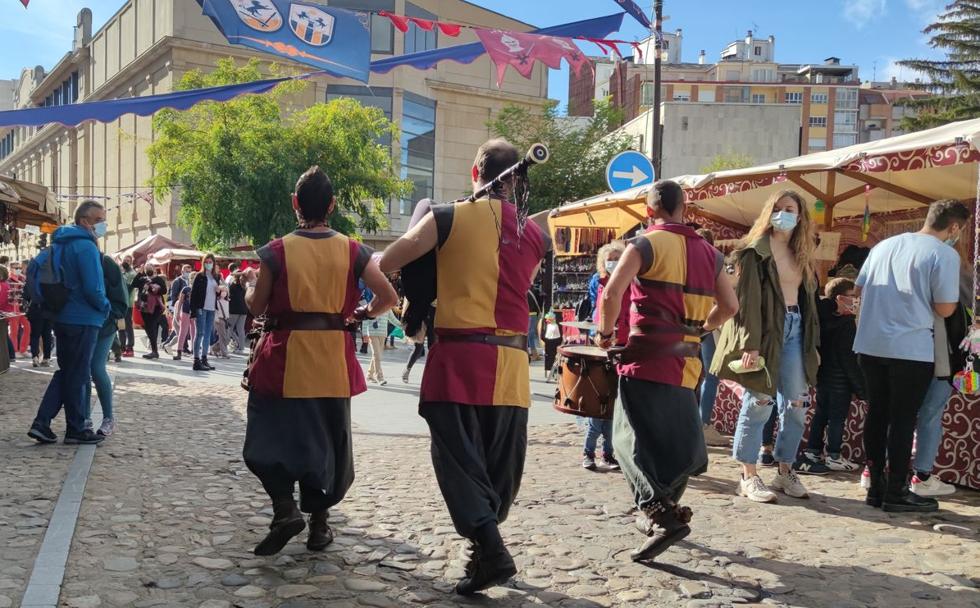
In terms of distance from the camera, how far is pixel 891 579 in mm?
4297

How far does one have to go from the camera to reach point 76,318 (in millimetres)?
7051

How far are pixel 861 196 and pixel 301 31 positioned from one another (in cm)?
685

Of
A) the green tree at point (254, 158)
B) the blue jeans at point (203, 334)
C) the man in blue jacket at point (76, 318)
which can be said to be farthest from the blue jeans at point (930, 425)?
the green tree at point (254, 158)

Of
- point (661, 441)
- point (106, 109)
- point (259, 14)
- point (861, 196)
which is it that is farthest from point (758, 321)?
point (106, 109)

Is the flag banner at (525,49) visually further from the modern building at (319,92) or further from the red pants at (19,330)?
the modern building at (319,92)

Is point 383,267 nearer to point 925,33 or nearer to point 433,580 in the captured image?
point 433,580

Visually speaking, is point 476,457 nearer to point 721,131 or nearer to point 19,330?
point 19,330

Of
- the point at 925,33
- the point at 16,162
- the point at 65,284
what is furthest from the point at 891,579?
the point at 16,162

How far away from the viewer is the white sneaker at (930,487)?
5.95 metres

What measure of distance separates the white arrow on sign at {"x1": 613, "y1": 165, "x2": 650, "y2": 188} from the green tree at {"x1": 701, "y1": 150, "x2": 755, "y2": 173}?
128 feet

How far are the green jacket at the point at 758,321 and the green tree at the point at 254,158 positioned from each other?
74.3 feet

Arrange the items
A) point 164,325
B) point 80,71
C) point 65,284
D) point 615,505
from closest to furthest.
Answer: point 615,505, point 65,284, point 164,325, point 80,71

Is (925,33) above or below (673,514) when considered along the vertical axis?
above

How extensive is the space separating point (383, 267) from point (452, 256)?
0.31m
